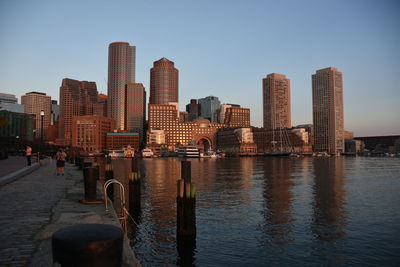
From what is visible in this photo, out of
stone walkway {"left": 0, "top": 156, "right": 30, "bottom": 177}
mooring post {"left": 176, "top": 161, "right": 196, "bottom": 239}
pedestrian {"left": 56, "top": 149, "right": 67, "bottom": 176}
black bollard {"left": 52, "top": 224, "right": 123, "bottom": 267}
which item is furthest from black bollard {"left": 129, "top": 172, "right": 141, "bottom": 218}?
black bollard {"left": 52, "top": 224, "right": 123, "bottom": 267}

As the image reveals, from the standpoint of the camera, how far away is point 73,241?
4.67m

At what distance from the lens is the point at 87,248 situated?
463 cm

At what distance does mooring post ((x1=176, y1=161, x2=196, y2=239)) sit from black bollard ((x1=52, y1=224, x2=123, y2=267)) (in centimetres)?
1388

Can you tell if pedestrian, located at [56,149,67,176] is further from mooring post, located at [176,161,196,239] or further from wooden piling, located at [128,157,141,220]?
mooring post, located at [176,161,196,239]

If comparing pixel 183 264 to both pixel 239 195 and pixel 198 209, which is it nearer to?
pixel 198 209

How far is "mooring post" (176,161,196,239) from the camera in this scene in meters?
18.9

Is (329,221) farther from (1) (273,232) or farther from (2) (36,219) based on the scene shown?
(2) (36,219)

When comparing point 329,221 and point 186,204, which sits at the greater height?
point 186,204

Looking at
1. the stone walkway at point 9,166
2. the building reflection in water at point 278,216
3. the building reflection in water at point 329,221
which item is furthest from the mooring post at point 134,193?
the building reflection in water at point 329,221

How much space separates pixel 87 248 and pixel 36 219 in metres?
10.0

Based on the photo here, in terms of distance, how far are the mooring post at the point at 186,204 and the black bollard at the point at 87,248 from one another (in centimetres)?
1388

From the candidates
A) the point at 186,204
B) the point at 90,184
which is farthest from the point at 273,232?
the point at 90,184

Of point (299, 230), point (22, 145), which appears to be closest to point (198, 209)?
point (299, 230)

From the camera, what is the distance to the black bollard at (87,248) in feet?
15.2
